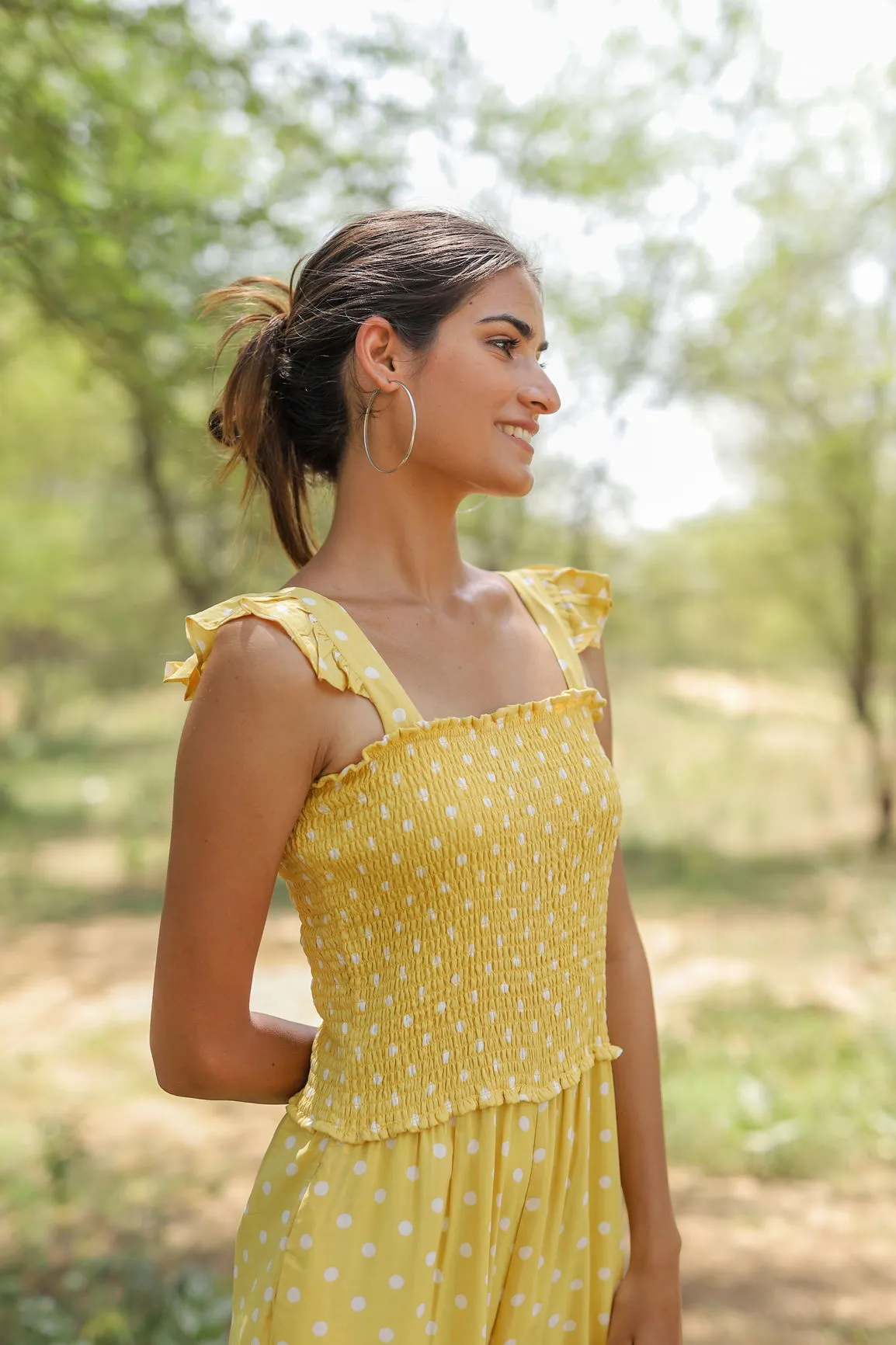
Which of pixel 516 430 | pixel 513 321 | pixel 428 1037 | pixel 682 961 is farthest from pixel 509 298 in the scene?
pixel 682 961

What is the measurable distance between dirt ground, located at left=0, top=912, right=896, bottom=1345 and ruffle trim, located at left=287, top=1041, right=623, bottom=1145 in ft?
6.71

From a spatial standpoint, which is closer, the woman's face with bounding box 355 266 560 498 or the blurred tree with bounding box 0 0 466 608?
the woman's face with bounding box 355 266 560 498

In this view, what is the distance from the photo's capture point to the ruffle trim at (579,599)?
1.59 m

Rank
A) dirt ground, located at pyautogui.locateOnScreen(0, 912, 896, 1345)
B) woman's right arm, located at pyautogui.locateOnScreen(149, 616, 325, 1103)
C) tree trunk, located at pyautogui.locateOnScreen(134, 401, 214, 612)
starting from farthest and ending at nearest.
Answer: tree trunk, located at pyautogui.locateOnScreen(134, 401, 214, 612) < dirt ground, located at pyautogui.locateOnScreen(0, 912, 896, 1345) < woman's right arm, located at pyautogui.locateOnScreen(149, 616, 325, 1103)

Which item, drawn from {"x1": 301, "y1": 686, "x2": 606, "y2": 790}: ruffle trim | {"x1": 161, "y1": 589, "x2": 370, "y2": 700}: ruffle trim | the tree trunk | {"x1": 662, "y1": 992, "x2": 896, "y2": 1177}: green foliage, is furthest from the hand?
the tree trunk

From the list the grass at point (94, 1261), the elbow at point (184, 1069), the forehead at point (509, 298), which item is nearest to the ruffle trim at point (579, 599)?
the forehead at point (509, 298)

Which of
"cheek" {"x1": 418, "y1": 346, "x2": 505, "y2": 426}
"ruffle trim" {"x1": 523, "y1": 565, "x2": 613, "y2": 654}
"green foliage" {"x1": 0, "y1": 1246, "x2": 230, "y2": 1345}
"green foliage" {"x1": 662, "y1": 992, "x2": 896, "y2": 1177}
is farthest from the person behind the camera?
"green foliage" {"x1": 662, "y1": 992, "x2": 896, "y2": 1177}

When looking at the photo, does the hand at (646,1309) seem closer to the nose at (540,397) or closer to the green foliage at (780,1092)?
the nose at (540,397)

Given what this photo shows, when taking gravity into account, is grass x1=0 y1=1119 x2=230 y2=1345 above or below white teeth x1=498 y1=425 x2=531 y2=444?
below

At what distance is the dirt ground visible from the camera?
124 inches

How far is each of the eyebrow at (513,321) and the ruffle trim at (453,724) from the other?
0.42 metres

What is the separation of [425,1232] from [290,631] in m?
0.63

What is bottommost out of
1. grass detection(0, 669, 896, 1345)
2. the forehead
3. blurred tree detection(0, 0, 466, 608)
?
grass detection(0, 669, 896, 1345)

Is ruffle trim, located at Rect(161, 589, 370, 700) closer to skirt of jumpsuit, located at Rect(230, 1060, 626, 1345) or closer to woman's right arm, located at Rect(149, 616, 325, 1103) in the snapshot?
woman's right arm, located at Rect(149, 616, 325, 1103)
